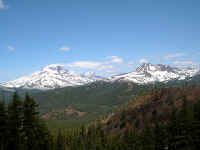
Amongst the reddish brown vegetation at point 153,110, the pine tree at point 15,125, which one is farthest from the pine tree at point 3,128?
the reddish brown vegetation at point 153,110

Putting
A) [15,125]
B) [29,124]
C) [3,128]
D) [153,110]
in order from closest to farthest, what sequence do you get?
[3,128] → [15,125] → [29,124] → [153,110]

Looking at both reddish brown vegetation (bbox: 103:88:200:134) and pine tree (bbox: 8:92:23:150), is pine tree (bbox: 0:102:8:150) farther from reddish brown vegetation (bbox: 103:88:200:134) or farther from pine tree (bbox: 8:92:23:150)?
reddish brown vegetation (bbox: 103:88:200:134)

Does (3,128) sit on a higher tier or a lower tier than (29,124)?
lower

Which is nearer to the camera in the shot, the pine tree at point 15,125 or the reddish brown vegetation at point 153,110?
the pine tree at point 15,125

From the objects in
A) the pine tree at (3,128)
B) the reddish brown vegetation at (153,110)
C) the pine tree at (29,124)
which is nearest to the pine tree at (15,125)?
the pine tree at (3,128)

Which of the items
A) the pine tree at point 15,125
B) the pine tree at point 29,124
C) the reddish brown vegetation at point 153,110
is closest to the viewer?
the pine tree at point 15,125

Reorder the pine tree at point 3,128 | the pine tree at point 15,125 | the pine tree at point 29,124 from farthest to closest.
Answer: the pine tree at point 29,124 < the pine tree at point 15,125 < the pine tree at point 3,128

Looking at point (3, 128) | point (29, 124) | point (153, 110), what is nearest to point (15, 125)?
point (3, 128)

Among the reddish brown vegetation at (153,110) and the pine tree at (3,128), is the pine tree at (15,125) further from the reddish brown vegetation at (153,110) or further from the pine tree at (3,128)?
the reddish brown vegetation at (153,110)

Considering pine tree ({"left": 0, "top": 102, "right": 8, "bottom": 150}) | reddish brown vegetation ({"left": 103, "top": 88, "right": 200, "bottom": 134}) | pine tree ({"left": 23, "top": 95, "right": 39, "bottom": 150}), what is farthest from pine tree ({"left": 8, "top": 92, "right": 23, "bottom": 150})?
reddish brown vegetation ({"left": 103, "top": 88, "right": 200, "bottom": 134})

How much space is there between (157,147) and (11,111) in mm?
29785

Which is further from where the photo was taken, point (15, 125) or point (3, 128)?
point (15, 125)

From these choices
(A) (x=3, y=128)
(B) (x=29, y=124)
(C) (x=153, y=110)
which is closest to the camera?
(A) (x=3, y=128)

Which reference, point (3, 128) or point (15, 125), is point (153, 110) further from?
point (3, 128)
